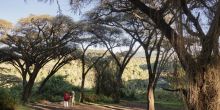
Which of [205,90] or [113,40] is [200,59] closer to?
[205,90]

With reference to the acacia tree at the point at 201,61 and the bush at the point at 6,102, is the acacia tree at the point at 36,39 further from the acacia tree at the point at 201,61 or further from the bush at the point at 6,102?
the acacia tree at the point at 201,61

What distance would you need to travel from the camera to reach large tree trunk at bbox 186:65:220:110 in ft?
25.7

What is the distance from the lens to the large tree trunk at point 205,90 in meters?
7.82

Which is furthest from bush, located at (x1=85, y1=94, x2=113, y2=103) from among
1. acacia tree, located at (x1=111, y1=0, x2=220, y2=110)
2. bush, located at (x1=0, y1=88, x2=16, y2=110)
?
acacia tree, located at (x1=111, y1=0, x2=220, y2=110)

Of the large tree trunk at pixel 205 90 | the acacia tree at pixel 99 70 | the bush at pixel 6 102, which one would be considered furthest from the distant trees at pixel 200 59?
the acacia tree at pixel 99 70

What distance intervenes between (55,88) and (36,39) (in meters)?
9.68

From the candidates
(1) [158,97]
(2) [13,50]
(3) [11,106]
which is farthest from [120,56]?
(3) [11,106]

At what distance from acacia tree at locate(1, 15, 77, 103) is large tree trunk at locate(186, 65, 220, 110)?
2609cm

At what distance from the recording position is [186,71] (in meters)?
8.04

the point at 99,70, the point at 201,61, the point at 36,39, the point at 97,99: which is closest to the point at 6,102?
the point at 201,61

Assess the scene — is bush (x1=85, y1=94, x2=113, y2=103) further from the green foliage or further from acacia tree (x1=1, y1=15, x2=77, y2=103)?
acacia tree (x1=1, y1=15, x2=77, y2=103)

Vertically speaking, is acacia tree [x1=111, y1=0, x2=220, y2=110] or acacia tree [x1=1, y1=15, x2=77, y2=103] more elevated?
acacia tree [x1=1, y1=15, x2=77, y2=103]

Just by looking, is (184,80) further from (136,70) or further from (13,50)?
(136,70)

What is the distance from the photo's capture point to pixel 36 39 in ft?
115
